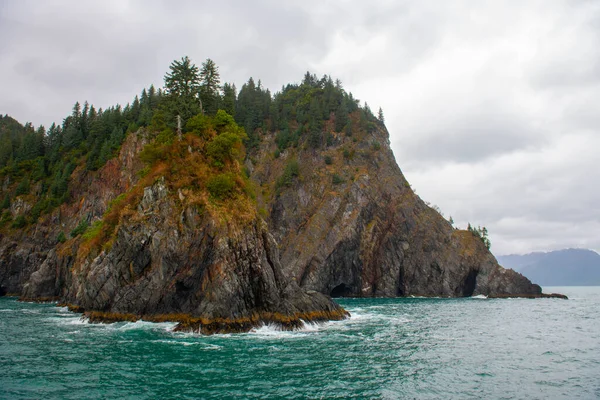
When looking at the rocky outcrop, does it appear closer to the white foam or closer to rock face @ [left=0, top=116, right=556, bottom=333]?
rock face @ [left=0, top=116, right=556, bottom=333]

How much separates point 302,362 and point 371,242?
→ 240 ft

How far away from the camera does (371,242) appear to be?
9838cm

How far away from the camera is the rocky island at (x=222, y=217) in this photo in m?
45.5

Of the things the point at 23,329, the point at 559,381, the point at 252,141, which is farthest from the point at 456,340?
the point at 252,141

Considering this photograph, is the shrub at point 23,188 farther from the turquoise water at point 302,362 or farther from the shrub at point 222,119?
the shrub at point 222,119

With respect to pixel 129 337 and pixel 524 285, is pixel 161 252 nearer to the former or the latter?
pixel 129 337

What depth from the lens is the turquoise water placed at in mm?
21484

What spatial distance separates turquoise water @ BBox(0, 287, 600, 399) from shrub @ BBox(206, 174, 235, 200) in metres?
16.2

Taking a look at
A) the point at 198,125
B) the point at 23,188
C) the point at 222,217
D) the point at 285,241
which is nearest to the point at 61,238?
the point at 23,188

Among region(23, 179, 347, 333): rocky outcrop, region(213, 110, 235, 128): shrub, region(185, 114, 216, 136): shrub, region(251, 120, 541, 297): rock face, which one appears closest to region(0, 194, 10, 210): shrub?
region(251, 120, 541, 297): rock face

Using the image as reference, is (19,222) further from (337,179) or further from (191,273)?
(337,179)

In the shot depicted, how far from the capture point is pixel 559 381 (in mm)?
24375

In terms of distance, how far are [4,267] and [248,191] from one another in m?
77.1

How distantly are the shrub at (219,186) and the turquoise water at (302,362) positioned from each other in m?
16.2
